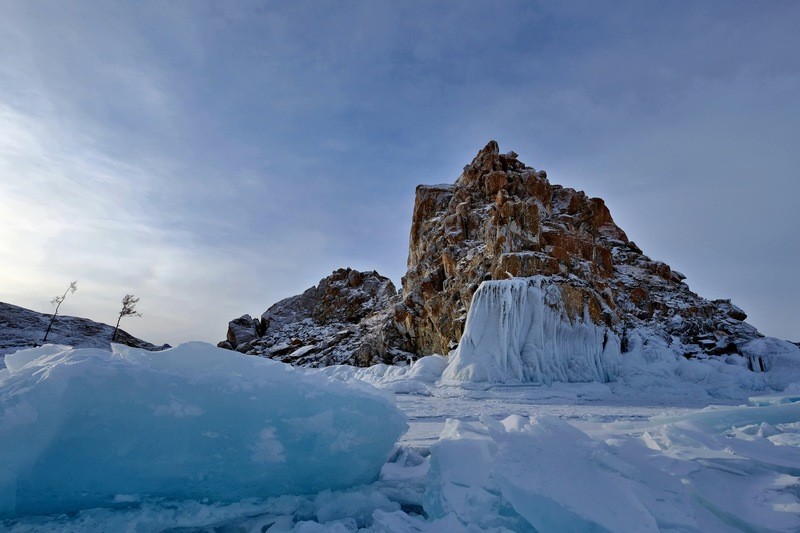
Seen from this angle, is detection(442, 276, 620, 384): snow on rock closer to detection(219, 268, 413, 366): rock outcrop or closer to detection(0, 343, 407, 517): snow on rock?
detection(219, 268, 413, 366): rock outcrop

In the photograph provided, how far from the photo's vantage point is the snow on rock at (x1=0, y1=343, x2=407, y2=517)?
111 inches

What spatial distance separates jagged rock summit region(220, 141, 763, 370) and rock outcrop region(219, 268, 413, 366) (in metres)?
0.23

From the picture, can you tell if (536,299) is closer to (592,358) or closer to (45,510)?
(592,358)

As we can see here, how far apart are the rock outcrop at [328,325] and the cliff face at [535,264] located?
741 cm

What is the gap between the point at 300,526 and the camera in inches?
119

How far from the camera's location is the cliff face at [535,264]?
81.9 ft

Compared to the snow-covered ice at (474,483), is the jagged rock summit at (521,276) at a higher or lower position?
higher

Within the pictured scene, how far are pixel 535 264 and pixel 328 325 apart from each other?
39.8 metres

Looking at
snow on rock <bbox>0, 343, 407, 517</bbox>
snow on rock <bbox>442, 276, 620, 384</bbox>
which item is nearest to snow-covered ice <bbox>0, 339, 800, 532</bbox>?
snow on rock <bbox>0, 343, 407, 517</bbox>

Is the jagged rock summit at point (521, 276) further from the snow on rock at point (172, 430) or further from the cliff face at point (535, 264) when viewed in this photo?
the snow on rock at point (172, 430)

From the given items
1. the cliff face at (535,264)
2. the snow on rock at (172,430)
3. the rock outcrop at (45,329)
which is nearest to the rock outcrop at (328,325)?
the cliff face at (535,264)

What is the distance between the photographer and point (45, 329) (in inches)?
1241

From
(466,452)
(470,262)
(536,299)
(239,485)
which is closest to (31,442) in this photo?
(239,485)

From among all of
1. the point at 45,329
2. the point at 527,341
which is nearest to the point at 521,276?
the point at 527,341
